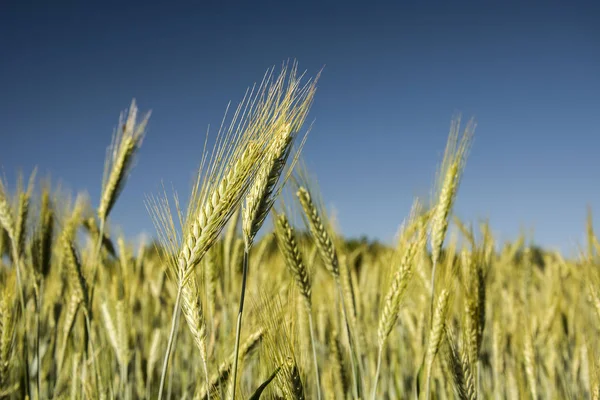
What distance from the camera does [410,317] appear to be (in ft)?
10.0

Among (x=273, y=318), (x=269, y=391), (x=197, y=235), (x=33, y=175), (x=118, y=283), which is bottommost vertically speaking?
(x=269, y=391)

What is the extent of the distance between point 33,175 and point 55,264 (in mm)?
825

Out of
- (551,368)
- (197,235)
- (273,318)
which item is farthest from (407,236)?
(551,368)

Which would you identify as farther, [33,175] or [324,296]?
[324,296]

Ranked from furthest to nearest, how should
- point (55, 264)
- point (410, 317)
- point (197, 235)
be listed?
point (55, 264) → point (410, 317) → point (197, 235)

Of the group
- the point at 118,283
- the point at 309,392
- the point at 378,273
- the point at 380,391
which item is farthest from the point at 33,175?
the point at 378,273

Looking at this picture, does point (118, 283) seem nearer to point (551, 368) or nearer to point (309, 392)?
point (309, 392)

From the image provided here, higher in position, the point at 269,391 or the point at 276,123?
the point at 276,123

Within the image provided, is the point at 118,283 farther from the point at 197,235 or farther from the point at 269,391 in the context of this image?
the point at 197,235

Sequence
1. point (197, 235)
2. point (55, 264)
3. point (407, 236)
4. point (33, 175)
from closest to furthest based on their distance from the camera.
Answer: point (197, 235)
point (407, 236)
point (33, 175)
point (55, 264)

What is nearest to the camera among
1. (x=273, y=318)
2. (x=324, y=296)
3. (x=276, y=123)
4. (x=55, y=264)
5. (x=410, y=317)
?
(x=276, y=123)

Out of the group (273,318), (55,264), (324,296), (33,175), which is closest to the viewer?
(273,318)

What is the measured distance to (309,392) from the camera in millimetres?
2748

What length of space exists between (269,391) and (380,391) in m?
1.57
